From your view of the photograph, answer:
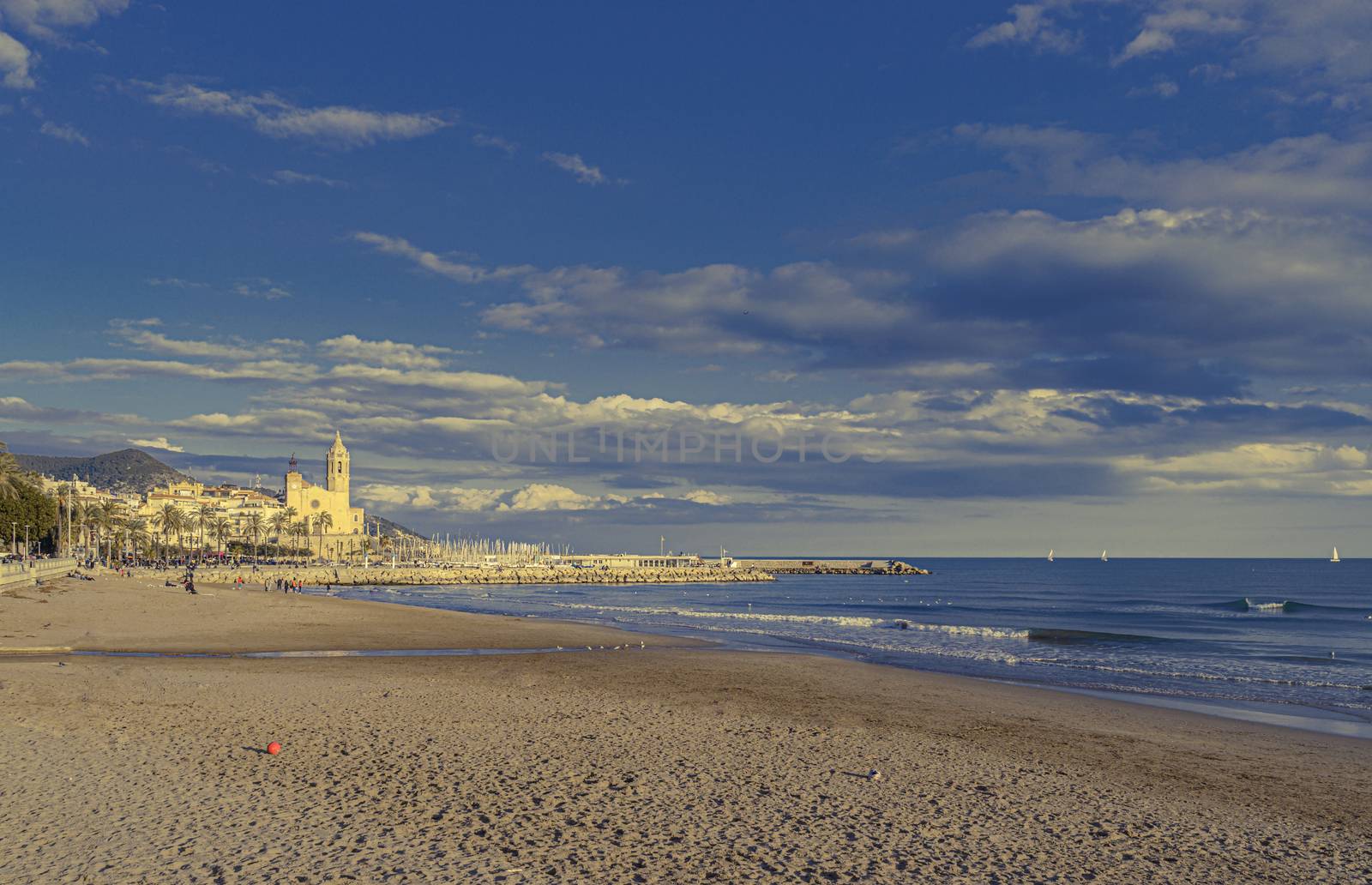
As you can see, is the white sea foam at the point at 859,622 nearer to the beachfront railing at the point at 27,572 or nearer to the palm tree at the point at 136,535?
the beachfront railing at the point at 27,572

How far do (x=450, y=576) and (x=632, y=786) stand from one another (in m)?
144

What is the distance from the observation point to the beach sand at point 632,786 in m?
9.38

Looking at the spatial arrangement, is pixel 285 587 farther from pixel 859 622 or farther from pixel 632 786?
pixel 632 786

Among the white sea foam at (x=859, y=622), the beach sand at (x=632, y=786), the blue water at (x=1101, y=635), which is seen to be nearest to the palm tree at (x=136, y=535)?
the blue water at (x=1101, y=635)

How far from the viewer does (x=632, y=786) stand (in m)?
12.7

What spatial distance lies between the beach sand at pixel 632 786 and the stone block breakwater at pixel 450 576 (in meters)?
90.7

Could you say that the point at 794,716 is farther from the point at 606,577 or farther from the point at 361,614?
the point at 606,577

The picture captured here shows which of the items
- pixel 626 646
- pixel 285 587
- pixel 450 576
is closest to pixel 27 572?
pixel 285 587

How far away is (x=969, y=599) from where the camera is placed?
9700 cm

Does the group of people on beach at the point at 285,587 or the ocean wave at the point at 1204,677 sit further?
the group of people on beach at the point at 285,587

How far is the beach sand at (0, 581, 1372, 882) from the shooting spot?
30.8 feet

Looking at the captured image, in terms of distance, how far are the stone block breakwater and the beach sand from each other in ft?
298

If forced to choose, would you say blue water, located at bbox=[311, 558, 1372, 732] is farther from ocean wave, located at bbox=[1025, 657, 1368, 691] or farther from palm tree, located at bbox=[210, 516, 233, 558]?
palm tree, located at bbox=[210, 516, 233, 558]

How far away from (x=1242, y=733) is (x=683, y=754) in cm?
1295
